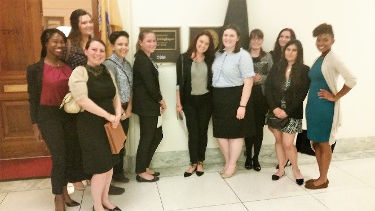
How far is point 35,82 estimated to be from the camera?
253 centimetres

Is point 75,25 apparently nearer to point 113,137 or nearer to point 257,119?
point 113,137

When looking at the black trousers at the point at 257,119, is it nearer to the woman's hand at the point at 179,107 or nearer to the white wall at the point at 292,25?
the white wall at the point at 292,25

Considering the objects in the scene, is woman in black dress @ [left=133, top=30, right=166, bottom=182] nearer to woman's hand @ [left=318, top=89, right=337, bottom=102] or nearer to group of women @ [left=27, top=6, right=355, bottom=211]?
group of women @ [left=27, top=6, right=355, bottom=211]

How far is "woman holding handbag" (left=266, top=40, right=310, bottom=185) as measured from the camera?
3082mm

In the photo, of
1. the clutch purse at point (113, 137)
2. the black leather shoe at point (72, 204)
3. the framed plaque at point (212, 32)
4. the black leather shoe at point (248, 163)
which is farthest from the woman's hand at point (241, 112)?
the black leather shoe at point (72, 204)

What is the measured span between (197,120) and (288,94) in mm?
953

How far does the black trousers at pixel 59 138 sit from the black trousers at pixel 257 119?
1.84 metres

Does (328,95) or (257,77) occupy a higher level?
(257,77)

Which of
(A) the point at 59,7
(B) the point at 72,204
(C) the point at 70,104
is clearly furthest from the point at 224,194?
(A) the point at 59,7

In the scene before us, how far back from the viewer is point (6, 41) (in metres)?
3.70

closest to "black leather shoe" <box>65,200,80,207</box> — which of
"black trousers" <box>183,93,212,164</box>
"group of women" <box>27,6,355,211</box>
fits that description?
"group of women" <box>27,6,355,211</box>

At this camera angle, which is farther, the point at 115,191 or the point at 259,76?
the point at 259,76

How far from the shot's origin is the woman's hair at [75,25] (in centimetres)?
277

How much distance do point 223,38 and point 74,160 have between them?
176cm
